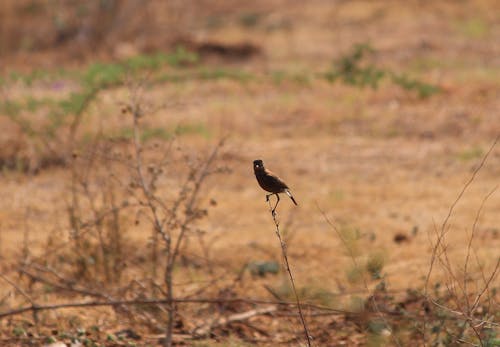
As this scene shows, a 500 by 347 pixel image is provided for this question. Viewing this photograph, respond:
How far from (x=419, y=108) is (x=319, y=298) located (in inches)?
219

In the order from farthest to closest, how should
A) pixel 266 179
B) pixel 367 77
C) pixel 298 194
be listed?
1. pixel 367 77
2. pixel 298 194
3. pixel 266 179

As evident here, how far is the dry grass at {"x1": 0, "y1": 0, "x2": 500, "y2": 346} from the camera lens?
4105mm

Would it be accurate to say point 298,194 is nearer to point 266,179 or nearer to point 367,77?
point 367,77

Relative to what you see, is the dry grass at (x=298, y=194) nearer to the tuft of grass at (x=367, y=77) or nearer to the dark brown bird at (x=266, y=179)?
the tuft of grass at (x=367, y=77)

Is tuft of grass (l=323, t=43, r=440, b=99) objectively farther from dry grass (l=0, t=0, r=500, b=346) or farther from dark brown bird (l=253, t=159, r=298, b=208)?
dark brown bird (l=253, t=159, r=298, b=208)

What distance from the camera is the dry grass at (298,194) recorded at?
13.5 feet

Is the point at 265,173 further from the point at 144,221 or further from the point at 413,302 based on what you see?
the point at 144,221

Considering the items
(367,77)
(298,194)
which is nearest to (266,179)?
(298,194)

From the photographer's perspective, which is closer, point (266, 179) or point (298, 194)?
point (266, 179)

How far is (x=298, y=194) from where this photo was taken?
706cm

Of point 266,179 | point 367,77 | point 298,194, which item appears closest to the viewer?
point 266,179

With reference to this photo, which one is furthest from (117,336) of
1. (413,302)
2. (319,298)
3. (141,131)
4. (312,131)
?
(312,131)

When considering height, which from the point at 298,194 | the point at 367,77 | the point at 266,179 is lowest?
the point at 266,179

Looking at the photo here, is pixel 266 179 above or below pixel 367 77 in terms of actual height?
below
